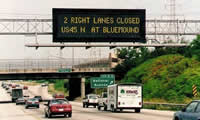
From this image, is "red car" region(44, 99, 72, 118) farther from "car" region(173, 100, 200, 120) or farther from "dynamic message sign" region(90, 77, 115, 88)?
"dynamic message sign" region(90, 77, 115, 88)

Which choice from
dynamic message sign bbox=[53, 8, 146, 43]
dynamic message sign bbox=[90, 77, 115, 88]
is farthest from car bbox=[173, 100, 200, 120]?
dynamic message sign bbox=[90, 77, 115, 88]

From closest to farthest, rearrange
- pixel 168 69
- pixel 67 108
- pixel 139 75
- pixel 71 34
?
pixel 67 108 → pixel 71 34 → pixel 168 69 → pixel 139 75

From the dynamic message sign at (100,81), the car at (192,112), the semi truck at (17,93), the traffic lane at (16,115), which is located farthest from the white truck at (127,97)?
the semi truck at (17,93)

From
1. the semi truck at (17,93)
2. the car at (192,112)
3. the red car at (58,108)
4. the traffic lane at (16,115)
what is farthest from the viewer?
the semi truck at (17,93)

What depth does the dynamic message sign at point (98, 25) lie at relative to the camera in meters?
52.1

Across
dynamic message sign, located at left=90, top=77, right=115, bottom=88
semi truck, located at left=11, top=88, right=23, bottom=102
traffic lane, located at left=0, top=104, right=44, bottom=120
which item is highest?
dynamic message sign, located at left=90, top=77, right=115, bottom=88

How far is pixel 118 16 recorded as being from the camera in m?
53.2

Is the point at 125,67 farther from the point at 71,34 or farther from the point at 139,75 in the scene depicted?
the point at 71,34

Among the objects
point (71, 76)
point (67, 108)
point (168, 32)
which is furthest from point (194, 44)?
point (67, 108)

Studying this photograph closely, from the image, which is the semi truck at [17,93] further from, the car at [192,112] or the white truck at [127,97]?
the car at [192,112]

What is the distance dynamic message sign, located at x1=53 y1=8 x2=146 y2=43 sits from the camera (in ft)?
171

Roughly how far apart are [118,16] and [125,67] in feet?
166

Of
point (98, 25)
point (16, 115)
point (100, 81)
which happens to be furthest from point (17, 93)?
point (16, 115)

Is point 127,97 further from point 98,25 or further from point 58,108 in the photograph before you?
point 98,25
